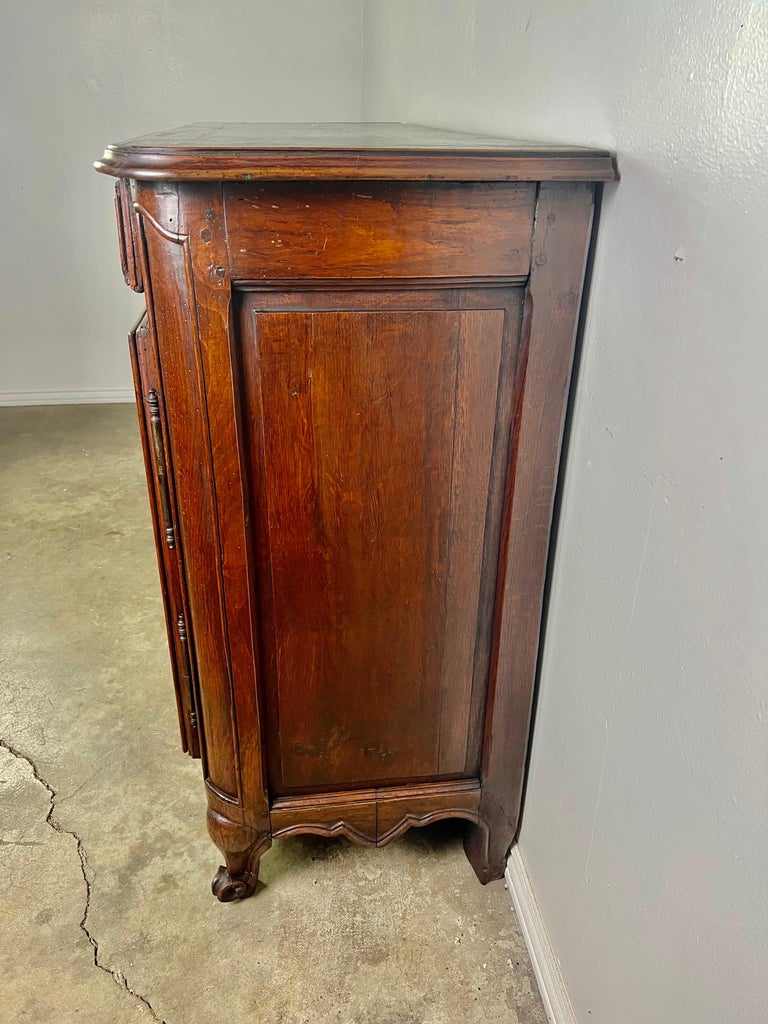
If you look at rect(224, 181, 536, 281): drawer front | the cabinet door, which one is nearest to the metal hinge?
the cabinet door

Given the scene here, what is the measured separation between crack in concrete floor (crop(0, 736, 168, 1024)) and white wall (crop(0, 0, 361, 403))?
8.51ft

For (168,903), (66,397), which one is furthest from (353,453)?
(66,397)

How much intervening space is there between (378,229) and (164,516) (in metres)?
0.54

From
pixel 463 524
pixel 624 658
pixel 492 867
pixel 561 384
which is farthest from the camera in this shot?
pixel 492 867

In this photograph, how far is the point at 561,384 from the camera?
107 cm

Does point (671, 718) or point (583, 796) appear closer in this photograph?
point (671, 718)

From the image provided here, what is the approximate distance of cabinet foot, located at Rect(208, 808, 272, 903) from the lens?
1366 millimetres

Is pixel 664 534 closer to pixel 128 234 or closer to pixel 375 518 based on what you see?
pixel 375 518

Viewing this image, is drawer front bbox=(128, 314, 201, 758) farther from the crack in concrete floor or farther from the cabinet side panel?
the cabinet side panel

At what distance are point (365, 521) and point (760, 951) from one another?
0.71 metres

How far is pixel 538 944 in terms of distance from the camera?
129 cm

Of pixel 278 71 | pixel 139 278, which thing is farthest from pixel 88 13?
pixel 139 278

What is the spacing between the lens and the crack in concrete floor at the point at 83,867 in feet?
4.21

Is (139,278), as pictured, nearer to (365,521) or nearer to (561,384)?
(365,521)
